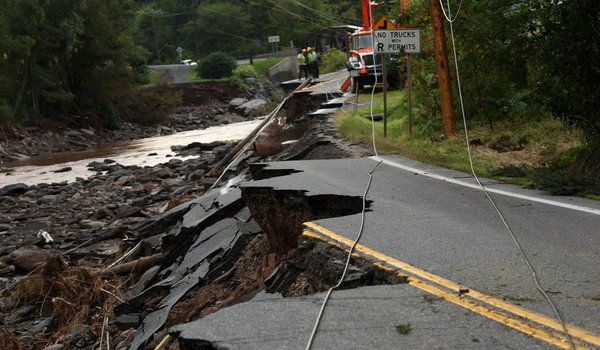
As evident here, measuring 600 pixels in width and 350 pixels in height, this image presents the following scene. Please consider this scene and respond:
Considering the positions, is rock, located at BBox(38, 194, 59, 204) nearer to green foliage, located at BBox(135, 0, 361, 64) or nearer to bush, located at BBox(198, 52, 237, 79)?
bush, located at BBox(198, 52, 237, 79)

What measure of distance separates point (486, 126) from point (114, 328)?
1026cm

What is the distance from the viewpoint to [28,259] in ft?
49.3

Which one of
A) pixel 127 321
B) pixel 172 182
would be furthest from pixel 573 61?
pixel 172 182

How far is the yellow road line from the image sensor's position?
4.52m

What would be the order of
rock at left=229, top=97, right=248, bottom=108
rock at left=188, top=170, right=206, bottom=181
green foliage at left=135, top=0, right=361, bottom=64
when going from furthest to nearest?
green foliage at left=135, top=0, right=361, bottom=64 < rock at left=229, top=97, right=248, bottom=108 < rock at left=188, top=170, right=206, bottom=181

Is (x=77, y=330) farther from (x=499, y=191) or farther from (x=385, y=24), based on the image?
(x=385, y=24)

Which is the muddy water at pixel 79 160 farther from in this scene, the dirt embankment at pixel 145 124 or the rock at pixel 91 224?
the rock at pixel 91 224

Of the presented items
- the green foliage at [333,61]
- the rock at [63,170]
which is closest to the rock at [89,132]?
the rock at [63,170]

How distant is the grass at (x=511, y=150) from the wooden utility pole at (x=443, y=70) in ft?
1.35

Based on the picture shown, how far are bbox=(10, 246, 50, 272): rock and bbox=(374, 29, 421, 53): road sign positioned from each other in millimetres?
8067

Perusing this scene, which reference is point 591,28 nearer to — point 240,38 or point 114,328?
point 114,328

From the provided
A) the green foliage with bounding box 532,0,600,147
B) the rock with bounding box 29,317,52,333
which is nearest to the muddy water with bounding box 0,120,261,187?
the rock with bounding box 29,317,52,333

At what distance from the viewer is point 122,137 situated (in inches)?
1998

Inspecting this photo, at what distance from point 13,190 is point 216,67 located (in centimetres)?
5568
